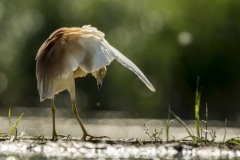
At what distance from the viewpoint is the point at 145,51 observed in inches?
1257

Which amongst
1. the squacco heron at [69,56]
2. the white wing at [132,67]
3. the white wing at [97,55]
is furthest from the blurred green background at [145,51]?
the white wing at [132,67]

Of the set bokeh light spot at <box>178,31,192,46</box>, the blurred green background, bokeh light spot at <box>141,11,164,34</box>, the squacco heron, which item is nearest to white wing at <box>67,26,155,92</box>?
the squacco heron

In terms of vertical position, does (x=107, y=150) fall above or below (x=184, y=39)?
below

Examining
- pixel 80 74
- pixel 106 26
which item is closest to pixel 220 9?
pixel 106 26

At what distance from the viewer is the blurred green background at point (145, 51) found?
2925 cm

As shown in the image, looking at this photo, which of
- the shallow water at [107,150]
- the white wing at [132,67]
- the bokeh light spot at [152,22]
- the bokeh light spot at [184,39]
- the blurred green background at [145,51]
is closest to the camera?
the shallow water at [107,150]

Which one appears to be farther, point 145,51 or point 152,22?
point 152,22

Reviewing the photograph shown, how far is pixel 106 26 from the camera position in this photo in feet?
110

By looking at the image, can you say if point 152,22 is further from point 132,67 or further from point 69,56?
point 132,67

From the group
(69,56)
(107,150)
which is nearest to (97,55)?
(69,56)

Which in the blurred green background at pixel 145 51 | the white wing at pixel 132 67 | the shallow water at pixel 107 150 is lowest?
the shallow water at pixel 107 150

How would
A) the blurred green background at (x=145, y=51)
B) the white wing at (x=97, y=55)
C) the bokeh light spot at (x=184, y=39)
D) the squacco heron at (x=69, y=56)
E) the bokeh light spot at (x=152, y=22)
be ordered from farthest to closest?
the bokeh light spot at (x=152, y=22) < the bokeh light spot at (x=184, y=39) < the blurred green background at (x=145, y=51) < the squacco heron at (x=69, y=56) < the white wing at (x=97, y=55)

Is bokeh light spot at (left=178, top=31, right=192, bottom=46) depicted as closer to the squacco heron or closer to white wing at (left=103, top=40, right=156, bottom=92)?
the squacco heron

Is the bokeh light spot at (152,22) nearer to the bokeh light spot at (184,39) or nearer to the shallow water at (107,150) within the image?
the bokeh light spot at (184,39)
